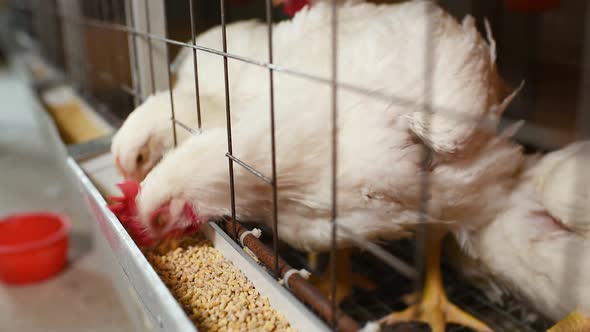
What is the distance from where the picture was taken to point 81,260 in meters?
1.86

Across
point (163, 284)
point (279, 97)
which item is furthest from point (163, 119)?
point (163, 284)

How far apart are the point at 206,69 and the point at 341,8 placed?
1.39 feet

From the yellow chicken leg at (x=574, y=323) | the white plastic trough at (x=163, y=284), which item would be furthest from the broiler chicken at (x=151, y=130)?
the yellow chicken leg at (x=574, y=323)

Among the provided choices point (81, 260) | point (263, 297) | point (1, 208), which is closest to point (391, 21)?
point (263, 297)

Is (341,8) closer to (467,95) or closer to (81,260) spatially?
(467,95)

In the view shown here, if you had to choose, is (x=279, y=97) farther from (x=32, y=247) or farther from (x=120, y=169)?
(x=32, y=247)

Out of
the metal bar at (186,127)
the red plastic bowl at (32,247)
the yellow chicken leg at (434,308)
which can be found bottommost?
the red plastic bowl at (32,247)

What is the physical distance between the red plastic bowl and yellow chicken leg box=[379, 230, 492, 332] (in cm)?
112

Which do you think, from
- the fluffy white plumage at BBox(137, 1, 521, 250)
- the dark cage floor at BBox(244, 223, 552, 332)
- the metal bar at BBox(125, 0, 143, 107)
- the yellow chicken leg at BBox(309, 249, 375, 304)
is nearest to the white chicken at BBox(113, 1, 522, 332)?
the fluffy white plumage at BBox(137, 1, 521, 250)

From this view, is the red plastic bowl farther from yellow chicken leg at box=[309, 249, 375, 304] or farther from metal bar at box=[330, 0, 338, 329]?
metal bar at box=[330, 0, 338, 329]

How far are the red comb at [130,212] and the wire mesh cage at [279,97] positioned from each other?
0.17 meters

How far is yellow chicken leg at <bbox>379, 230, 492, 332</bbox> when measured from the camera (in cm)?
115

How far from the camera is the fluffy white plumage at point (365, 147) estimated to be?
980 millimetres

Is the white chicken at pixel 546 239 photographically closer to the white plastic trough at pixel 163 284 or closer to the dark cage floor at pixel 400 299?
the dark cage floor at pixel 400 299
